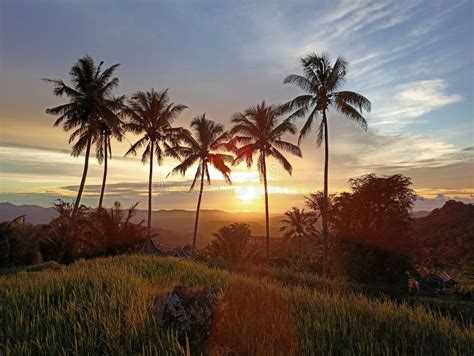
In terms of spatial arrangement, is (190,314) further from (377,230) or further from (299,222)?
(299,222)

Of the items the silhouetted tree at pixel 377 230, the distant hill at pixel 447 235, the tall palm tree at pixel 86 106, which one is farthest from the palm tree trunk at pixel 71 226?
the distant hill at pixel 447 235

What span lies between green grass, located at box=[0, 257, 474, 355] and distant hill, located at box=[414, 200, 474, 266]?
27.9 metres

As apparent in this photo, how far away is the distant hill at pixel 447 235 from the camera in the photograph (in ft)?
153

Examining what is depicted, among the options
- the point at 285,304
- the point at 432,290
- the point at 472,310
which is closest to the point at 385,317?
the point at 285,304

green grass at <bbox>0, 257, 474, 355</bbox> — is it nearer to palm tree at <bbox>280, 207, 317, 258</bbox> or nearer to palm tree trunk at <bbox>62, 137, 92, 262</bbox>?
palm tree trunk at <bbox>62, 137, 92, 262</bbox>

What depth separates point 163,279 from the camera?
11.7m

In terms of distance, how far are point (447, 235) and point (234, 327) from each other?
207 ft

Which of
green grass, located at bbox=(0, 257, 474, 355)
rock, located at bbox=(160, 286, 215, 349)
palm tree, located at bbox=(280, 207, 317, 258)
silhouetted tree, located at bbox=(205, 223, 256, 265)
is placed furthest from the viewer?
palm tree, located at bbox=(280, 207, 317, 258)

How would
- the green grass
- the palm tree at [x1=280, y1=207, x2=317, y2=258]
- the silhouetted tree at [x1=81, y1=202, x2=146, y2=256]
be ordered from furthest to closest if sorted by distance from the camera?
the palm tree at [x1=280, y1=207, x2=317, y2=258] → the silhouetted tree at [x1=81, y1=202, x2=146, y2=256] → the green grass

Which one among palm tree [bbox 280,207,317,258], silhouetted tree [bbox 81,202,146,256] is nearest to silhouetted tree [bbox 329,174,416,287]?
silhouetted tree [bbox 81,202,146,256]

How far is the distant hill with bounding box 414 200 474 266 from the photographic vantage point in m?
46.8

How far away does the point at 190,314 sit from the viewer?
6.12 metres

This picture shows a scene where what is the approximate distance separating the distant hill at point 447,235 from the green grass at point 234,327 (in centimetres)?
2795

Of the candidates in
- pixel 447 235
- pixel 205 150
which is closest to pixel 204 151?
pixel 205 150
